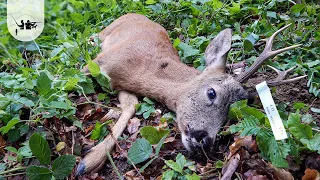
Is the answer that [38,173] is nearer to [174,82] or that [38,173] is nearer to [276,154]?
[276,154]

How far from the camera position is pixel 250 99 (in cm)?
389

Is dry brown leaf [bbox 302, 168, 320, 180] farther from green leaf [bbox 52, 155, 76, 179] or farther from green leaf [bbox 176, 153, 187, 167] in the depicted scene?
green leaf [bbox 52, 155, 76, 179]

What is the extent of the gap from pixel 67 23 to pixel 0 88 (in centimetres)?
212

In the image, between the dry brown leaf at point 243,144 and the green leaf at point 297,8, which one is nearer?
the dry brown leaf at point 243,144

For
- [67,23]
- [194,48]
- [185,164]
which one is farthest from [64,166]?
[67,23]

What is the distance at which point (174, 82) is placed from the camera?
4.31m

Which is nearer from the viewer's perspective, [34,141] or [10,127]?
[34,141]

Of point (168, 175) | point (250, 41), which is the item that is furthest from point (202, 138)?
point (250, 41)

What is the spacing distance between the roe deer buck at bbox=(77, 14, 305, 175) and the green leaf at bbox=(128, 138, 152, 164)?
31 cm

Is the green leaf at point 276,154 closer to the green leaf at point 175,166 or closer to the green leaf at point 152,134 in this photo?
the green leaf at point 175,166

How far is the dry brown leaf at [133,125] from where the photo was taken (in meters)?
3.85

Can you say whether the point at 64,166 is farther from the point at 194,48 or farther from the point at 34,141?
the point at 194,48

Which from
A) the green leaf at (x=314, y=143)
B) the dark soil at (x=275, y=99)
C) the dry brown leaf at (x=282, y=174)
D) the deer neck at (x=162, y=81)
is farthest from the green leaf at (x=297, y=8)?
the dry brown leaf at (x=282, y=174)

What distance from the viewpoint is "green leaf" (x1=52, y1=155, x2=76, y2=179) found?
2920 mm
